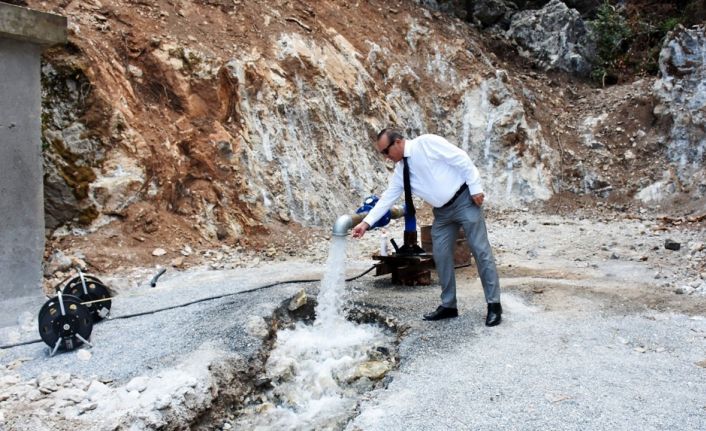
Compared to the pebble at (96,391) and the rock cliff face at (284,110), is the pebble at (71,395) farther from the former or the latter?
the rock cliff face at (284,110)

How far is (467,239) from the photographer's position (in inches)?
202

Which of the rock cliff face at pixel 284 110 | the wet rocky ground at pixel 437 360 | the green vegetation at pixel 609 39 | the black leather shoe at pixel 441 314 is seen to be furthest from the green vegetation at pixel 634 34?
the black leather shoe at pixel 441 314

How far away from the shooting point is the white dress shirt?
510cm

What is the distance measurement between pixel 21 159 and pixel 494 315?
4.81 meters

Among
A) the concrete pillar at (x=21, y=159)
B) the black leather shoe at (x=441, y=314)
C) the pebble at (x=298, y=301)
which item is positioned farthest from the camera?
the pebble at (x=298, y=301)

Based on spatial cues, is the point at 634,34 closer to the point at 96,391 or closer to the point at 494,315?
the point at 494,315

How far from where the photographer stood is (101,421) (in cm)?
349

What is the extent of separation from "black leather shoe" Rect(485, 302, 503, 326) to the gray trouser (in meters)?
0.05

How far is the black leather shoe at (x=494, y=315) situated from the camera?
16.6 feet

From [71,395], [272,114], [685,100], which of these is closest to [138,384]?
[71,395]

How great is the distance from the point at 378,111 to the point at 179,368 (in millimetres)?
9826

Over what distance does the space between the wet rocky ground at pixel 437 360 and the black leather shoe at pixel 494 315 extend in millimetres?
91

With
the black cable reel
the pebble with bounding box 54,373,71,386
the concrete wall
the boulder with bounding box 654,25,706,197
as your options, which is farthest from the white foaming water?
the boulder with bounding box 654,25,706,197

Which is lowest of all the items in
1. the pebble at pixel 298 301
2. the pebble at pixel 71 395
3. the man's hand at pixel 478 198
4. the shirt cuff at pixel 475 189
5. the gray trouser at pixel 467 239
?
the pebble at pixel 71 395
